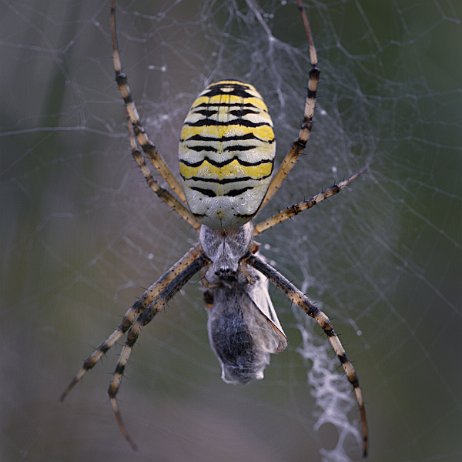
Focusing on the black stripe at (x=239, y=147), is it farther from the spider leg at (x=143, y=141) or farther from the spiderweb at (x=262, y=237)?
the spiderweb at (x=262, y=237)

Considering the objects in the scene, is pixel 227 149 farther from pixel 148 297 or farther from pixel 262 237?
pixel 262 237

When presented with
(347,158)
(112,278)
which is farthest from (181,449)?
(347,158)

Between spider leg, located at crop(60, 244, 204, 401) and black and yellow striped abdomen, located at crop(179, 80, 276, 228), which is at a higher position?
black and yellow striped abdomen, located at crop(179, 80, 276, 228)

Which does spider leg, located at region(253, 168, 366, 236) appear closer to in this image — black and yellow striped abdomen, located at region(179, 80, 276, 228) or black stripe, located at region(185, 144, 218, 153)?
black and yellow striped abdomen, located at region(179, 80, 276, 228)

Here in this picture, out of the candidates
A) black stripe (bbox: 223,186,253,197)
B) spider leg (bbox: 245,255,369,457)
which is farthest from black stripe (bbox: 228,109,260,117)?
spider leg (bbox: 245,255,369,457)

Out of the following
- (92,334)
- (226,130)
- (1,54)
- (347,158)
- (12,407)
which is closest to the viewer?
(226,130)

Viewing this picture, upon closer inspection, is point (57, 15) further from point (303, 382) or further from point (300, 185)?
point (303, 382)

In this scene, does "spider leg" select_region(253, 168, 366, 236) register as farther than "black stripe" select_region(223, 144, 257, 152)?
Yes

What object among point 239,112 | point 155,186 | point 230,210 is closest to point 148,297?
point 155,186
